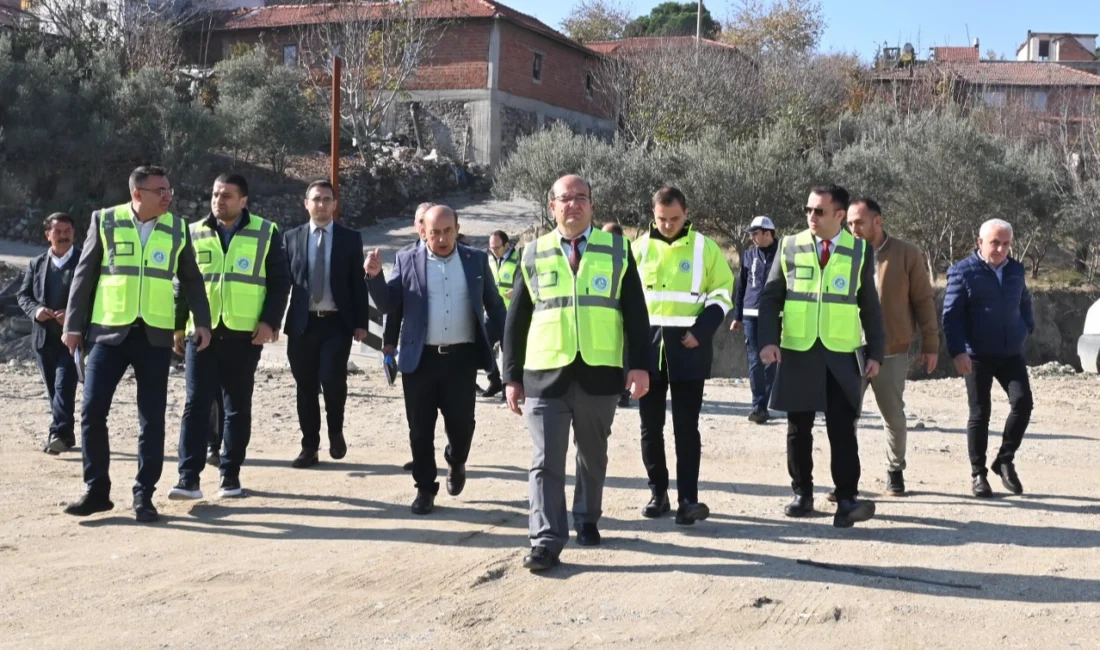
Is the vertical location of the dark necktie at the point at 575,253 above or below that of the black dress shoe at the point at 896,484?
above

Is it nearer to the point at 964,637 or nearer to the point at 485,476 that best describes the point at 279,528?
the point at 485,476

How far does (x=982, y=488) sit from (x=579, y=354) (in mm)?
3737

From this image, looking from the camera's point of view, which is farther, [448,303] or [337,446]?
[337,446]

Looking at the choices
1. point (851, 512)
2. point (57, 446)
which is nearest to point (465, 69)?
point (57, 446)

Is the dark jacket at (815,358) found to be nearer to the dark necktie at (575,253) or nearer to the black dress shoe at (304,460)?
the dark necktie at (575,253)

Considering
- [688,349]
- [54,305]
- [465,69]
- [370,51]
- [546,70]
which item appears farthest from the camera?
[546,70]

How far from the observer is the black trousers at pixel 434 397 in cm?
750

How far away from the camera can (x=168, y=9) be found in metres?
41.7

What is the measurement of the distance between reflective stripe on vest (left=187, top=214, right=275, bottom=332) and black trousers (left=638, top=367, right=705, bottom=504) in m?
2.81

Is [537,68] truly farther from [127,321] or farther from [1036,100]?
[127,321]

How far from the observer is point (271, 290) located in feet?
26.6

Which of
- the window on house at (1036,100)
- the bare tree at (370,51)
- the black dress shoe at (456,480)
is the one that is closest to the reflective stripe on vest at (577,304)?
the black dress shoe at (456,480)

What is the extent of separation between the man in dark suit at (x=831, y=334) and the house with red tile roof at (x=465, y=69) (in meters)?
34.7

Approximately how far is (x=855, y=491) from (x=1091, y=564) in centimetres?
140
